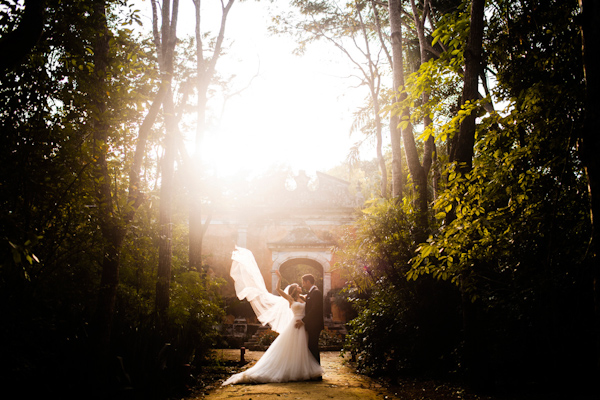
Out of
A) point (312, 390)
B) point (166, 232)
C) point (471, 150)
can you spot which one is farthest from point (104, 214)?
point (471, 150)

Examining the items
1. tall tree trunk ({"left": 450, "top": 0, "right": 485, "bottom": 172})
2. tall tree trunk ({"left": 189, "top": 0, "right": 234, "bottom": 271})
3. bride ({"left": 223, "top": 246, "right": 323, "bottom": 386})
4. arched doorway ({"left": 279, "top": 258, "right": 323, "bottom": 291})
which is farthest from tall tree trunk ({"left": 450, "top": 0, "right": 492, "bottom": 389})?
arched doorway ({"left": 279, "top": 258, "right": 323, "bottom": 291})

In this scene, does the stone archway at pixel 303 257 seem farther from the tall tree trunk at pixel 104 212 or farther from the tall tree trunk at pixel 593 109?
the tall tree trunk at pixel 593 109

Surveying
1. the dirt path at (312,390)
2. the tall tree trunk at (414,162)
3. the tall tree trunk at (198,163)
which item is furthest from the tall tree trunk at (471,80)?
the tall tree trunk at (198,163)

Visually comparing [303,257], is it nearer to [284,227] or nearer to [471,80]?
[284,227]

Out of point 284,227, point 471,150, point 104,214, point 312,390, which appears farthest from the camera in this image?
point 284,227

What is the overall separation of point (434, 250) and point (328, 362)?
6101mm

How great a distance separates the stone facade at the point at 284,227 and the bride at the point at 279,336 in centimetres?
1000

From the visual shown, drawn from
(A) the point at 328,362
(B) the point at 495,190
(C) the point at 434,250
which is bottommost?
(A) the point at 328,362

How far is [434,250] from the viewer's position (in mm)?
4012

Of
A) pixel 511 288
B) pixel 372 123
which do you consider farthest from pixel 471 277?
pixel 372 123

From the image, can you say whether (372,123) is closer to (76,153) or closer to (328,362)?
(328,362)

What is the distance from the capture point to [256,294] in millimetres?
7301

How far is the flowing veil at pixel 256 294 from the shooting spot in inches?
287

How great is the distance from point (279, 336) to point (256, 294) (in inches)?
35.5
